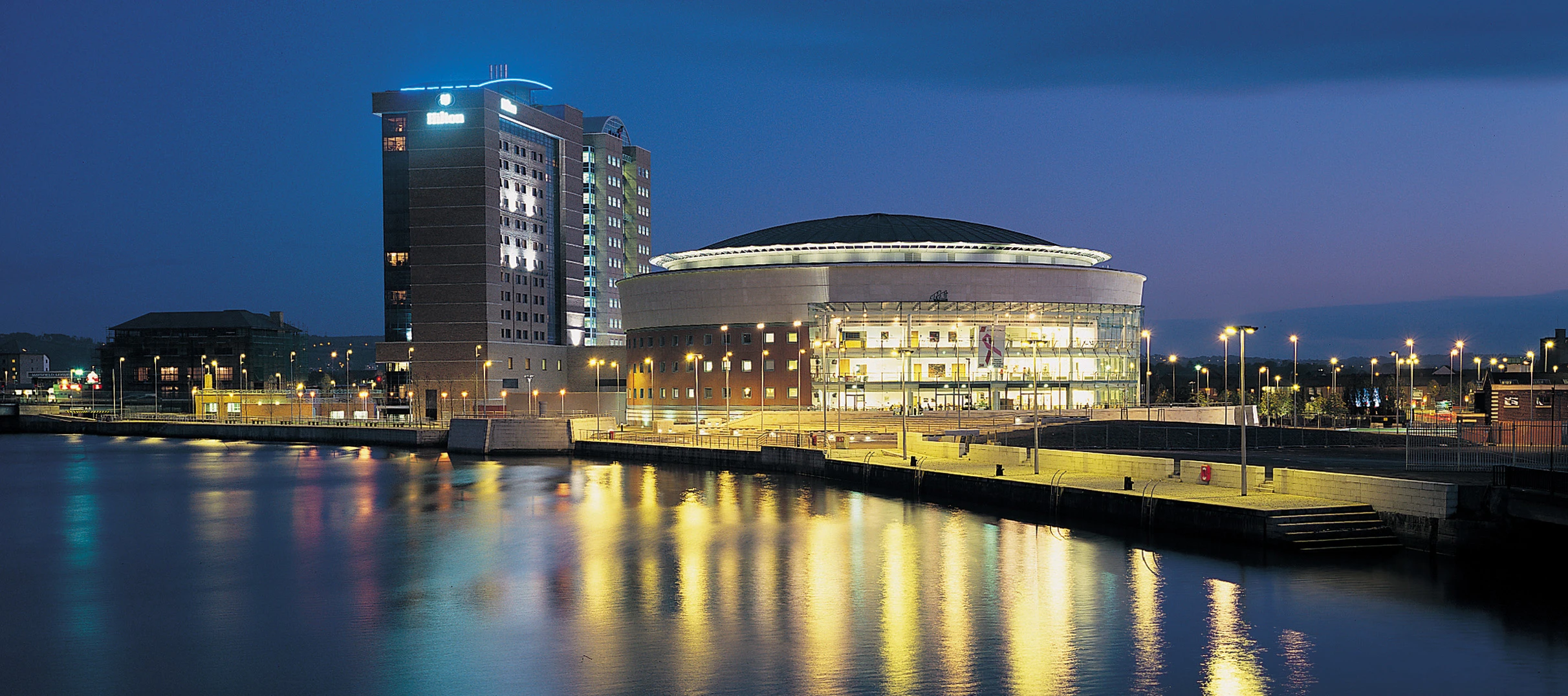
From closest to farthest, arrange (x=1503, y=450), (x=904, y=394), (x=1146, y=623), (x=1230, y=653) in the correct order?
(x=1230, y=653)
(x=1146, y=623)
(x=1503, y=450)
(x=904, y=394)

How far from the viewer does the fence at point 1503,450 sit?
4372 centimetres

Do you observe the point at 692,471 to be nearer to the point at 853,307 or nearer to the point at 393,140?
the point at 853,307

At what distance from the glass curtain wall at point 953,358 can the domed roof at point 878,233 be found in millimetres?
9632

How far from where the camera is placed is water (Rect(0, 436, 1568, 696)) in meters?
26.4

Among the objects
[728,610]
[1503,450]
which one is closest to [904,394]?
[1503,450]

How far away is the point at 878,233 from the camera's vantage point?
118500 millimetres

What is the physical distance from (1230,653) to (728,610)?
12836 mm

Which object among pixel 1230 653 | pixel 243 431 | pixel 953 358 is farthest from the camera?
pixel 243 431

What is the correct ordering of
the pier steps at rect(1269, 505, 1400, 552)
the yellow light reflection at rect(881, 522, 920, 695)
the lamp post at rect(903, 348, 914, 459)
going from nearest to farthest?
1. the yellow light reflection at rect(881, 522, 920, 695)
2. the pier steps at rect(1269, 505, 1400, 552)
3. the lamp post at rect(903, 348, 914, 459)

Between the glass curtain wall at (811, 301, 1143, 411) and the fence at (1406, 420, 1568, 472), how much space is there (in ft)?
191

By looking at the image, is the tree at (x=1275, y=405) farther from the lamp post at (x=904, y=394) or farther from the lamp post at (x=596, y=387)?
the lamp post at (x=596, y=387)

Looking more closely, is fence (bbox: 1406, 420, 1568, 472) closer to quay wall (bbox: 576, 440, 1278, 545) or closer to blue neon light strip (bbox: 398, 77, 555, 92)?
quay wall (bbox: 576, 440, 1278, 545)

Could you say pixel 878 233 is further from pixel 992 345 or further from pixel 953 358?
pixel 992 345

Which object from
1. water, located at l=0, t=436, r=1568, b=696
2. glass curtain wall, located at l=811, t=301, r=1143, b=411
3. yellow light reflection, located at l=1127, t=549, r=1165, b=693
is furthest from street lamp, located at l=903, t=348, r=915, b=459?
yellow light reflection, located at l=1127, t=549, r=1165, b=693
